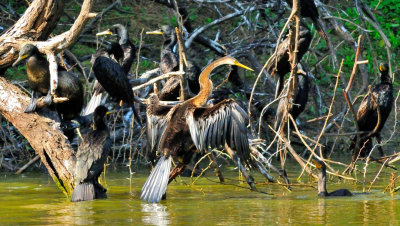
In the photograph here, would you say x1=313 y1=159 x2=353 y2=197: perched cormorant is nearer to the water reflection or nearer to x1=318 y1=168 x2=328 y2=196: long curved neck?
x1=318 y1=168 x2=328 y2=196: long curved neck

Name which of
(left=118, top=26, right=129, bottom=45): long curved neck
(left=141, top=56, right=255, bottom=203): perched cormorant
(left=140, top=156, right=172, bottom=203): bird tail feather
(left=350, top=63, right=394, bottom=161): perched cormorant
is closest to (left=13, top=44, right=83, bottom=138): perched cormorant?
(left=141, top=56, right=255, bottom=203): perched cormorant

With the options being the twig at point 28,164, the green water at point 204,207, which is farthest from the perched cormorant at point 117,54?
the green water at point 204,207

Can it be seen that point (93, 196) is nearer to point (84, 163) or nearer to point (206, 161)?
point (84, 163)

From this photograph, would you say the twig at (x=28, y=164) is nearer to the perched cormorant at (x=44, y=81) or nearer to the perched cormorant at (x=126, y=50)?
the perched cormorant at (x=44, y=81)

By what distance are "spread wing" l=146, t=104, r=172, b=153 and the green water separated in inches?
21.3

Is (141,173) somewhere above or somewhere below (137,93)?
below

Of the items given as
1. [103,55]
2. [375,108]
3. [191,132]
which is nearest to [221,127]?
[191,132]

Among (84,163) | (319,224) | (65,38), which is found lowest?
(319,224)

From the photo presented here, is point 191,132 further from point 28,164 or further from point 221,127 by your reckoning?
point 28,164

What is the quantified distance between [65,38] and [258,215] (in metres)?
2.41

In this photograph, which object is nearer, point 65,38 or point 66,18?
point 65,38

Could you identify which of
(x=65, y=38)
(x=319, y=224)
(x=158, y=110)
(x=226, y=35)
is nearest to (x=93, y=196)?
(x=158, y=110)

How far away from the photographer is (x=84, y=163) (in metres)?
5.99

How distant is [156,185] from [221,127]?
2.25 feet
